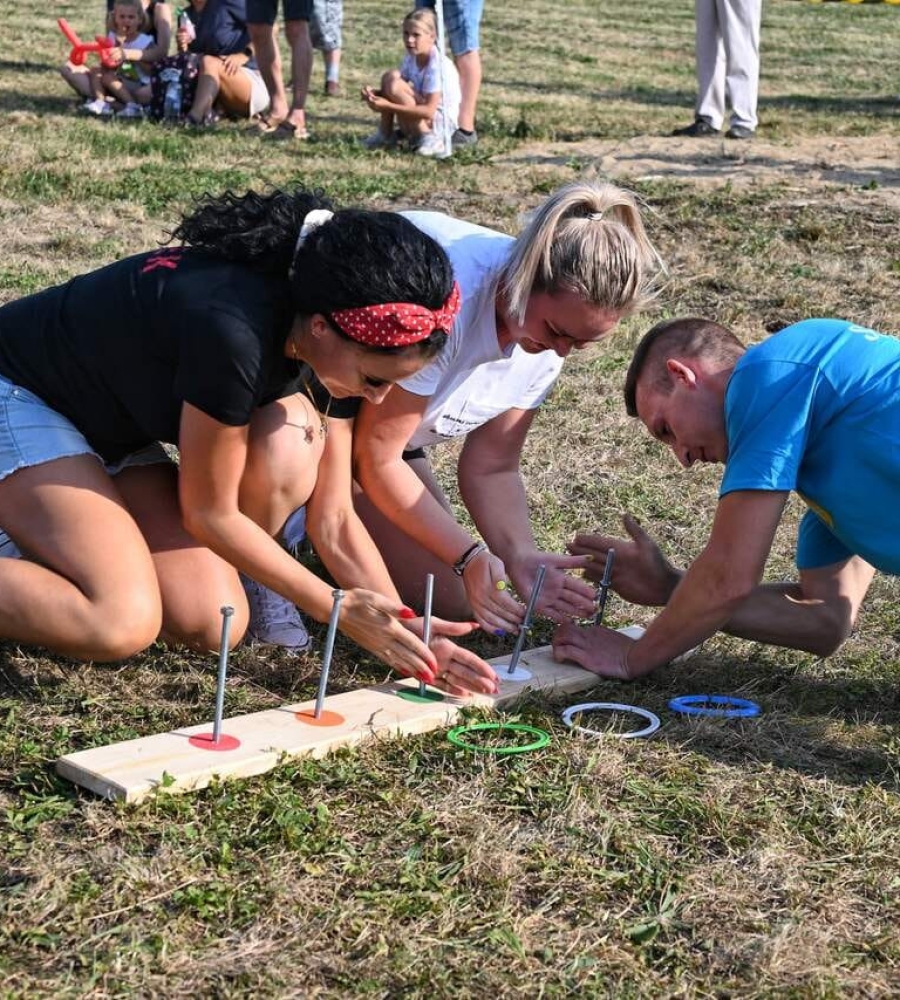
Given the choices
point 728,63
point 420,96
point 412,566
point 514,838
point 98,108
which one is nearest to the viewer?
point 514,838

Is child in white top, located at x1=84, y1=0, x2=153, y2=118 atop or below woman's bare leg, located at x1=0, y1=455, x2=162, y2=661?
atop

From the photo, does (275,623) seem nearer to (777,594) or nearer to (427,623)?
(427,623)

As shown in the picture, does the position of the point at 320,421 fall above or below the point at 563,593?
above

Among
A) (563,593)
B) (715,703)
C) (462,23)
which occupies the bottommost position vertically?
(715,703)

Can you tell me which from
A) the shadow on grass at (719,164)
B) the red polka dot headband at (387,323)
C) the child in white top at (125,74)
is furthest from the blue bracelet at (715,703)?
the child in white top at (125,74)

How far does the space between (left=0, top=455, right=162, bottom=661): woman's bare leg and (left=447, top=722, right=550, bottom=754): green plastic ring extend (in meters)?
0.86

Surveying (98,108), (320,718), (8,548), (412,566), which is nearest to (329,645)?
(320,718)

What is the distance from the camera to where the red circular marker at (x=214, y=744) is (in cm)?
341

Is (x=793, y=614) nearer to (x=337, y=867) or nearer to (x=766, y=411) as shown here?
(x=766, y=411)

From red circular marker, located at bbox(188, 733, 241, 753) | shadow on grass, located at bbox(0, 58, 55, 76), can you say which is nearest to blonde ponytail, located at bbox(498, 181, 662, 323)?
red circular marker, located at bbox(188, 733, 241, 753)

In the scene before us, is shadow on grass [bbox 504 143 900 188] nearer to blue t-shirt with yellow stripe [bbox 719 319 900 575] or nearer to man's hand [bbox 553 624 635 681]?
man's hand [bbox 553 624 635 681]

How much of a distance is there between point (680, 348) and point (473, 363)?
0.63 metres

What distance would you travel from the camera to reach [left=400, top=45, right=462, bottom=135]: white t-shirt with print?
10906 millimetres

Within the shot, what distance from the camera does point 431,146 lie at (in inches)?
427
